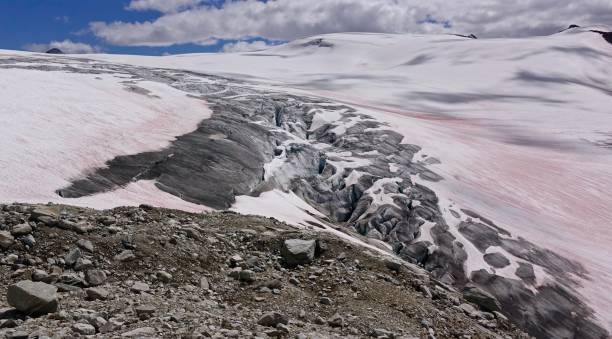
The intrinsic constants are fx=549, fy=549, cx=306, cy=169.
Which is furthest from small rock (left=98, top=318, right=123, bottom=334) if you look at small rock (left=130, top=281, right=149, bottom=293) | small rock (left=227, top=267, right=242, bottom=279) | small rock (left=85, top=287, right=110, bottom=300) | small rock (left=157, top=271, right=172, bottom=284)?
small rock (left=227, top=267, right=242, bottom=279)

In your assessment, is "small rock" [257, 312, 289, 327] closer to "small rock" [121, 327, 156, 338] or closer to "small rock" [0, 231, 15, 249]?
"small rock" [121, 327, 156, 338]

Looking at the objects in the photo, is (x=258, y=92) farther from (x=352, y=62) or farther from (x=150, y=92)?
(x=352, y=62)

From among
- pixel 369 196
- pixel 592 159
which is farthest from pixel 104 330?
pixel 592 159

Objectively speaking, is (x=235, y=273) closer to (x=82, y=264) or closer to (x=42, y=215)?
(x=82, y=264)

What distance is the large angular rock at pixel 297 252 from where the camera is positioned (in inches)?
469

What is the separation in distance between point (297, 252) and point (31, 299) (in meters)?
5.37

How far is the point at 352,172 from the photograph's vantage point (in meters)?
33.8

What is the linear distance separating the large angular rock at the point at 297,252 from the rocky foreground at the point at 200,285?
0.9 inches

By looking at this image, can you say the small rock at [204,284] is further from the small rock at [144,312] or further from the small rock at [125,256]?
→ the small rock at [144,312]

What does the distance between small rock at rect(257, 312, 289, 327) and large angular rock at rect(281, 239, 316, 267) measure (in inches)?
106

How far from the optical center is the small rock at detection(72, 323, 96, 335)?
782 centimetres

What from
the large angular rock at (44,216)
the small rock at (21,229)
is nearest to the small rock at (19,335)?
the small rock at (21,229)

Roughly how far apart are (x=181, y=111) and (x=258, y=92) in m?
15.6

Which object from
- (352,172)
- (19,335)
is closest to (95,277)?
(19,335)
